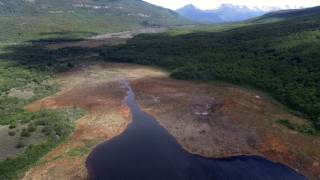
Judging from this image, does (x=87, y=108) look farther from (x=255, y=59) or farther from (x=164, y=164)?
(x=255, y=59)

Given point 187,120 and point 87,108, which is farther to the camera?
point 87,108

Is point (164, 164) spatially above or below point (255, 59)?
below

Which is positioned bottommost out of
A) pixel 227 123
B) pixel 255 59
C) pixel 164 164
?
pixel 227 123

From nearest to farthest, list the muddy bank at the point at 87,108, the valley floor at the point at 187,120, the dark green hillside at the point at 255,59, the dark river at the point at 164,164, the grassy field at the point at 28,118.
Answer: the dark river at the point at 164,164
the muddy bank at the point at 87,108
the grassy field at the point at 28,118
the valley floor at the point at 187,120
the dark green hillside at the point at 255,59

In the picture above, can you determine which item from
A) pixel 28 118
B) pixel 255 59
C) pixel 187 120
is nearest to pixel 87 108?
pixel 28 118

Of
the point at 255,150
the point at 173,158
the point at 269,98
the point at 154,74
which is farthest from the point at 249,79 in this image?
the point at 173,158

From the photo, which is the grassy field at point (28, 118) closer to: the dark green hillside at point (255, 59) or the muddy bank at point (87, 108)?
the muddy bank at point (87, 108)

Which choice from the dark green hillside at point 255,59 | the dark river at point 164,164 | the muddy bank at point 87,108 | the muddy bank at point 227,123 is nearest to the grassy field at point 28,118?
the muddy bank at point 87,108
